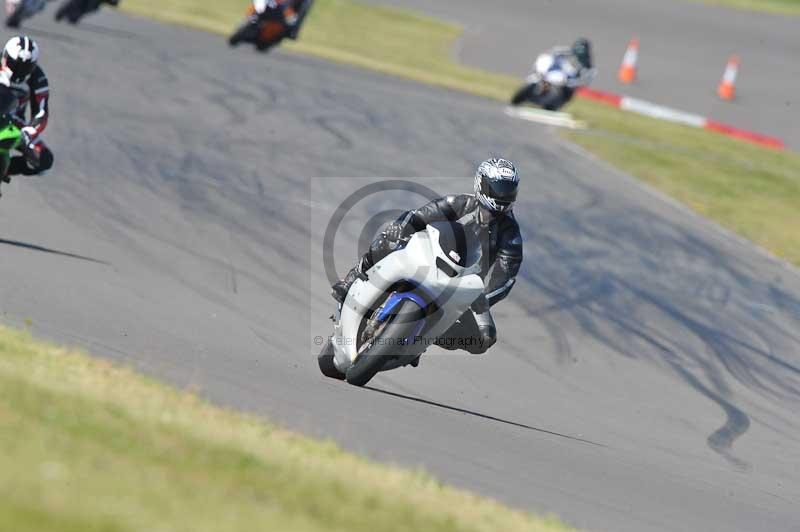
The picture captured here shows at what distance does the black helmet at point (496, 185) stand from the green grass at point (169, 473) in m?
2.72

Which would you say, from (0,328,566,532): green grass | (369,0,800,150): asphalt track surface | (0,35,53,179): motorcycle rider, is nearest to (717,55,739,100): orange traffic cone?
(369,0,800,150): asphalt track surface

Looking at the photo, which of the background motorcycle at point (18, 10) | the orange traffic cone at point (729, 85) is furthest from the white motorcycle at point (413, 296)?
the orange traffic cone at point (729, 85)

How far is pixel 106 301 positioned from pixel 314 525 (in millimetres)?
5715

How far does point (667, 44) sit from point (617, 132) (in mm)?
10225

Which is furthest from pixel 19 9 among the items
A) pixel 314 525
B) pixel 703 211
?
pixel 314 525

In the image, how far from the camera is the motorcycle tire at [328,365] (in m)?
9.53

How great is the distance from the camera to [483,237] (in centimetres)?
938

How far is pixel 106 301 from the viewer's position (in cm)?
1052

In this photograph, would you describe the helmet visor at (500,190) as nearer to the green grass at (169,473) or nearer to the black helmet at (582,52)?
the green grass at (169,473)

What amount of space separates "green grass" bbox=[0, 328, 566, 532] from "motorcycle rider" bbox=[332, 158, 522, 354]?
2.13 metres

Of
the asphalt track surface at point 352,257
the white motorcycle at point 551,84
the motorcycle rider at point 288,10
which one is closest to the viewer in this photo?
the asphalt track surface at point 352,257

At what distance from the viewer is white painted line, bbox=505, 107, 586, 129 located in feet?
80.5

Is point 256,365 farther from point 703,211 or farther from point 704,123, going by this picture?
point 704,123

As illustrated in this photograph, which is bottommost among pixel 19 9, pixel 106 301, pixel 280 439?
pixel 19 9
